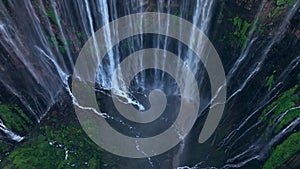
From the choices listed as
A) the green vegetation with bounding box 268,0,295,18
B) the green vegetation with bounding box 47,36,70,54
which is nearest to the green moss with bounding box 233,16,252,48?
the green vegetation with bounding box 268,0,295,18

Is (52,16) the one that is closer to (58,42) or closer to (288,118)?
(58,42)

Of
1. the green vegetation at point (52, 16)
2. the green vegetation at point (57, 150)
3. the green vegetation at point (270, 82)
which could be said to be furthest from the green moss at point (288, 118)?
the green vegetation at point (52, 16)

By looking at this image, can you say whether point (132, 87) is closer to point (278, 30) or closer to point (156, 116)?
point (156, 116)

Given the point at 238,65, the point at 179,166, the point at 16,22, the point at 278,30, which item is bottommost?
the point at 179,166

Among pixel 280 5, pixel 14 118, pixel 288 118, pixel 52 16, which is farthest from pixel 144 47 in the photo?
pixel 288 118

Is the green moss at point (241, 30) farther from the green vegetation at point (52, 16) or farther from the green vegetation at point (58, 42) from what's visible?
the green vegetation at point (52, 16)

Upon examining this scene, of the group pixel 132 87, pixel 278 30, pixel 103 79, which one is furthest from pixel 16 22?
pixel 278 30

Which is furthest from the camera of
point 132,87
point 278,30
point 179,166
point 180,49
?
point 132,87
